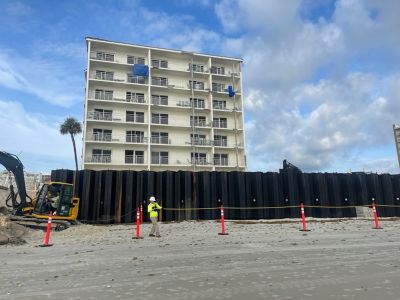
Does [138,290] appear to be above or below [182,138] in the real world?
below

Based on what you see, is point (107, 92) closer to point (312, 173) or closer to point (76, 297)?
point (312, 173)

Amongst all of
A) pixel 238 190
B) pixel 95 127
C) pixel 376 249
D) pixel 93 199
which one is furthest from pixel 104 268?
pixel 95 127

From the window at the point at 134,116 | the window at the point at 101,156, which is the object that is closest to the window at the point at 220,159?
the window at the point at 134,116

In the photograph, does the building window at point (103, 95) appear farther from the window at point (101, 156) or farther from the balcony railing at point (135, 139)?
the window at point (101, 156)

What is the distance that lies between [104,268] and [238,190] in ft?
45.5

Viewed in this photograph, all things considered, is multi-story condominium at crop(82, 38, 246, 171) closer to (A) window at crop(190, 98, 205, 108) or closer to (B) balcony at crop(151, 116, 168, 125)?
(B) balcony at crop(151, 116, 168, 125)

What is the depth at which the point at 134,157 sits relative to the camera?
42625 mm

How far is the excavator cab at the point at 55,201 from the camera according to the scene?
1648 cm

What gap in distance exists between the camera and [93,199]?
18.8 meters

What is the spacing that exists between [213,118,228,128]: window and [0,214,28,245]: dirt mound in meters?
34.9

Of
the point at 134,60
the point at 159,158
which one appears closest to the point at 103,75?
the point at 134,60

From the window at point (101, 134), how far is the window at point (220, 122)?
14.2m

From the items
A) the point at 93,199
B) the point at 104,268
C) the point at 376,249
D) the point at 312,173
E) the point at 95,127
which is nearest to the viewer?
the point at 104,268

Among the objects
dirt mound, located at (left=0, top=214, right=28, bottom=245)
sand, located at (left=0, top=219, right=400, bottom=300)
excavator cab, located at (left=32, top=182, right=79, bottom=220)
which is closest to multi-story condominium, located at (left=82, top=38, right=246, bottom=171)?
excavator cab, located at (left=32, top=182, right=79, bottom=220)
